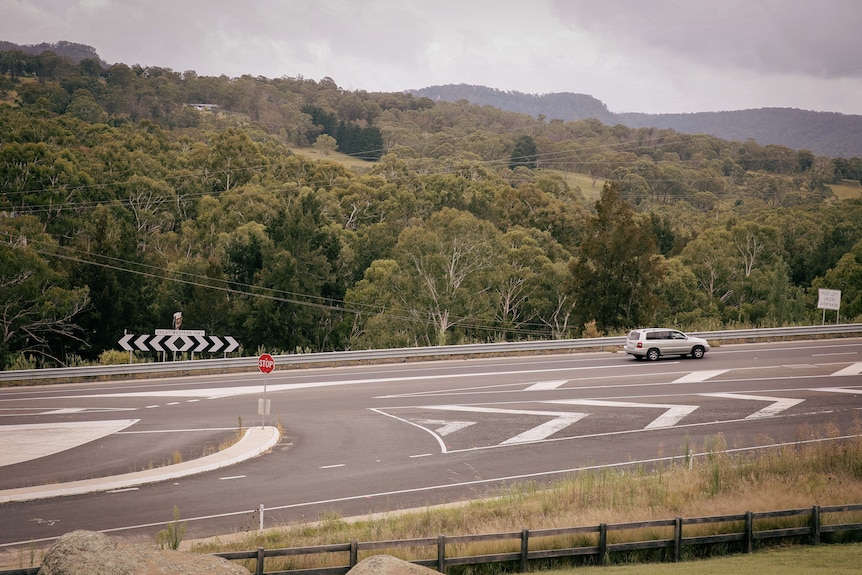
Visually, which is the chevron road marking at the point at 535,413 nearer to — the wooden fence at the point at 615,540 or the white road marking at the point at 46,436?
the wooden fence at the point at 615,540

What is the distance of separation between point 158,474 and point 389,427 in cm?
748

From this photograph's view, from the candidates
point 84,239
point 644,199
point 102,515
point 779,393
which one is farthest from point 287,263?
point 644,199

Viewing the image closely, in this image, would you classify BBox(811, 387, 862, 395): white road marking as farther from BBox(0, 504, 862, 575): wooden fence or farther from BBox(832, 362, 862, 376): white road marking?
BBox(0, 504, 862, 575): wooden fence

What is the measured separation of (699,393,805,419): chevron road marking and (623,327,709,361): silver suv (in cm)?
736

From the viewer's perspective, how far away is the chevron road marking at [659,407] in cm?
2506

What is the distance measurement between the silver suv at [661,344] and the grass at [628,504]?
53.6ft

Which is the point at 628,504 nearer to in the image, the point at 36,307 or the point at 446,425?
the point at 446,425

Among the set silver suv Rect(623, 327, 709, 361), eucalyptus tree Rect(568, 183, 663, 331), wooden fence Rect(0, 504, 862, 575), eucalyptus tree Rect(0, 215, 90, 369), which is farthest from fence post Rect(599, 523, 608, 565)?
eucalyptus tree Rect(0, 215, 90, 369)

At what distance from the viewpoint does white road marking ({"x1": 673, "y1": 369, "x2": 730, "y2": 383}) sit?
31.9 metres

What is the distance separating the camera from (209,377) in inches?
1446

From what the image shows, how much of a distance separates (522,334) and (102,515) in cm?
5835

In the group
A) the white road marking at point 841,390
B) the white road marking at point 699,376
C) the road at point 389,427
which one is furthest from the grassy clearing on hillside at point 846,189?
the white road marking at point 841,390

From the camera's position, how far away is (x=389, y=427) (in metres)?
25.4

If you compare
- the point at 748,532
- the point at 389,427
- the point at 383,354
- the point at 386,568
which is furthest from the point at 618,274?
the point at 386,568
